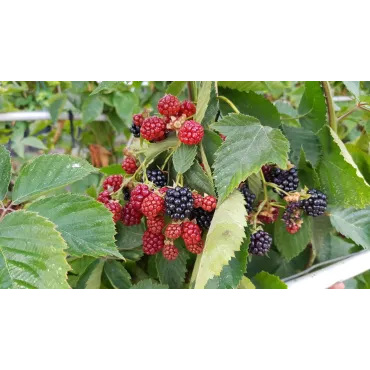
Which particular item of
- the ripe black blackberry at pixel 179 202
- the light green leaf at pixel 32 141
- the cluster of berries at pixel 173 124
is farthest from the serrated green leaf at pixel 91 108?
the ripe black blackberry at pixel 179 202

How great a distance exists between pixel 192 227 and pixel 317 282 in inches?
6.5

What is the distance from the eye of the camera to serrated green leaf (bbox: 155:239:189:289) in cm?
55

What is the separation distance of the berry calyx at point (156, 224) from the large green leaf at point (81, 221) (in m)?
0.06

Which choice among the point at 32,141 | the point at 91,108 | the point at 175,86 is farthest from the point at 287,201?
the point at 32,141

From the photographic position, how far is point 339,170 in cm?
56

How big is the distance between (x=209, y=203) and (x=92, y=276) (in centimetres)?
24

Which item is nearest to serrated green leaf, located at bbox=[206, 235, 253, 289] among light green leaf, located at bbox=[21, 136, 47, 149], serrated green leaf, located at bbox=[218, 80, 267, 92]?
serrated green leaf, located at bbox=[218, 80, 267, 92]

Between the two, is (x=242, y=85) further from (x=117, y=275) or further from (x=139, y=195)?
(x=117, y=275)

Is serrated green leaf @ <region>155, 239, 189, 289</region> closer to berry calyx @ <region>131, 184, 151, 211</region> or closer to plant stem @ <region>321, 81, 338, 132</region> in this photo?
berry calyx @ <region>131, 184, 151, 211</region>

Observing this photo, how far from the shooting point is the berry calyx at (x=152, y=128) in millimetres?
513

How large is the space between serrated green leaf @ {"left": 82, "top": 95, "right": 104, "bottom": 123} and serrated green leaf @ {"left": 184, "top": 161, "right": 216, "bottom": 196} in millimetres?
882

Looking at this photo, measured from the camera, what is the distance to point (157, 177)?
1.70 feet

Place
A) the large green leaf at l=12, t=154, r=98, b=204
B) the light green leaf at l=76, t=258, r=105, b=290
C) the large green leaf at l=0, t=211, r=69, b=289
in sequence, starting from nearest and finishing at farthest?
the large green leaf at l=0, t=211, r=69, b=289
the large green leaf at l=12, t=154, r=98, b=204
the light green leaf at l=76, t=258, r=105, b=290

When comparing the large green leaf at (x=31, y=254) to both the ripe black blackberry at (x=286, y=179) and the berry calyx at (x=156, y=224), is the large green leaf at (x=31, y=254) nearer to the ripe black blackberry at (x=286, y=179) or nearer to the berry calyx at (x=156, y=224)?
the berry calyx at (x=156, y=224)
